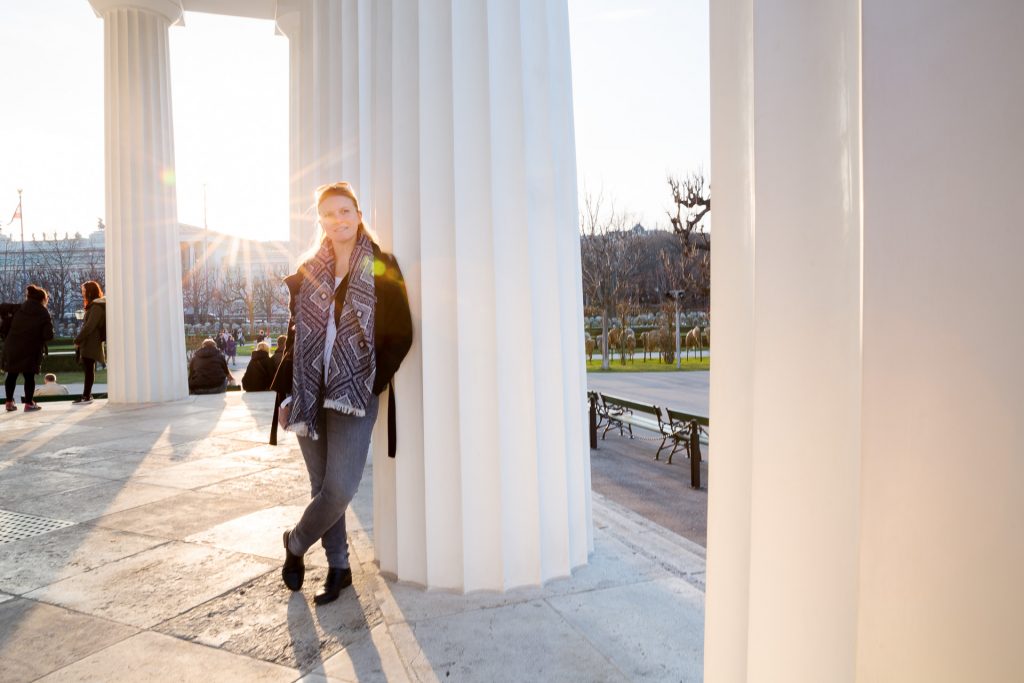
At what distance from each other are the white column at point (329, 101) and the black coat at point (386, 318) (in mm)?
871

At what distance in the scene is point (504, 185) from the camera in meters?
3.32

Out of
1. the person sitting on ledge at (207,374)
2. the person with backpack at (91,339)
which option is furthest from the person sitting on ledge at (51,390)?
the person sitting on ledge at (207,374)

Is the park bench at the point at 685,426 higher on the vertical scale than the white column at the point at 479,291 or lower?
lower

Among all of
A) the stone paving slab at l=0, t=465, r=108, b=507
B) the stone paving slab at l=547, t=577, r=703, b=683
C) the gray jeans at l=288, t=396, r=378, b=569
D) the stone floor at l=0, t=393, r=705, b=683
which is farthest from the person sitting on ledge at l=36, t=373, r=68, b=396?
the stone paving slab at l=547, t=577, r=703, b=683

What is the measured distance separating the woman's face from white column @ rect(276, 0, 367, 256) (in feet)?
2.44

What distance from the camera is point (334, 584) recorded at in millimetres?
3330

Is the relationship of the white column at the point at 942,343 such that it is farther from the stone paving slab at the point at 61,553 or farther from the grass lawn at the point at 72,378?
the grass lawn at the point at 72,378

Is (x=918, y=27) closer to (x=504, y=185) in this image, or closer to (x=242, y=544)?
(x=504, y=185)

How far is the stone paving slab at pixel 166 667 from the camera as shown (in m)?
2.58

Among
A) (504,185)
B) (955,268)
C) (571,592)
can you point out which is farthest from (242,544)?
(955,268)

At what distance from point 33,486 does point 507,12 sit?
5.25 meters

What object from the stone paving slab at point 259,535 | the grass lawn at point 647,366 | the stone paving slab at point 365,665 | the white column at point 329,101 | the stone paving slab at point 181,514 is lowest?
the grass lawn at point 647,366

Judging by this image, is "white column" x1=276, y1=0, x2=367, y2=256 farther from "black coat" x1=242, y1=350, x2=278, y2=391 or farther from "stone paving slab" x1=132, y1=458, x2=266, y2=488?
"stone paving slab" x1=132, y1=458, x2=266, y2=488

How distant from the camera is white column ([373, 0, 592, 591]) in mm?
3303
